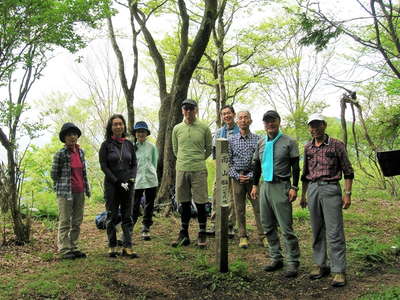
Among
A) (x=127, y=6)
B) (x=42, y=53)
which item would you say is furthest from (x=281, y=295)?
(x=127, y=6)

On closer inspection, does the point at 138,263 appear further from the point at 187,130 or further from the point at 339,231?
the point at 339,231

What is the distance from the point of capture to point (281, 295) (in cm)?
412

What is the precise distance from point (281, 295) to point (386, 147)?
8003 mm

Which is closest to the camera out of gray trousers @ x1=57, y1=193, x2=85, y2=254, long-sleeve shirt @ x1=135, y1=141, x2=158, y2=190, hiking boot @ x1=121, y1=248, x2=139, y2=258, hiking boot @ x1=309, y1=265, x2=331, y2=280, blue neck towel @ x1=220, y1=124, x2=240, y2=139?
hiking boot @ x1=309, y1=265, x2=331, y2=280

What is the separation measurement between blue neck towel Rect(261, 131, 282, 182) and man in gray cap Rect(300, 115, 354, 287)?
15.9 inches

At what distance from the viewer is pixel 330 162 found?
427cm

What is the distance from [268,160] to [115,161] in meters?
1.99

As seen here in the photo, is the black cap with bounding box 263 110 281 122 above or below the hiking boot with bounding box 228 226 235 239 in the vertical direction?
above

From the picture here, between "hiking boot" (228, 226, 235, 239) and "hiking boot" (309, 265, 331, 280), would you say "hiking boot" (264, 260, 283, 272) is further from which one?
"hiking boot" (228, 226, 235, 239)

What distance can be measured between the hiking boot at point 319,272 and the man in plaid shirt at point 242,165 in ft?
4.44

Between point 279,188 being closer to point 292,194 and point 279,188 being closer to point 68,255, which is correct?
point 292,194

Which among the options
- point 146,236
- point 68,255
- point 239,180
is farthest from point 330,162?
point 68,255

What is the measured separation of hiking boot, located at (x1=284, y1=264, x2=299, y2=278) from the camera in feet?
14.9

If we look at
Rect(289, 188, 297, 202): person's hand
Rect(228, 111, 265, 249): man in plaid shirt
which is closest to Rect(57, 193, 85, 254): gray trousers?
Rect(228, 111, 265, 249): man in plaid shirt
